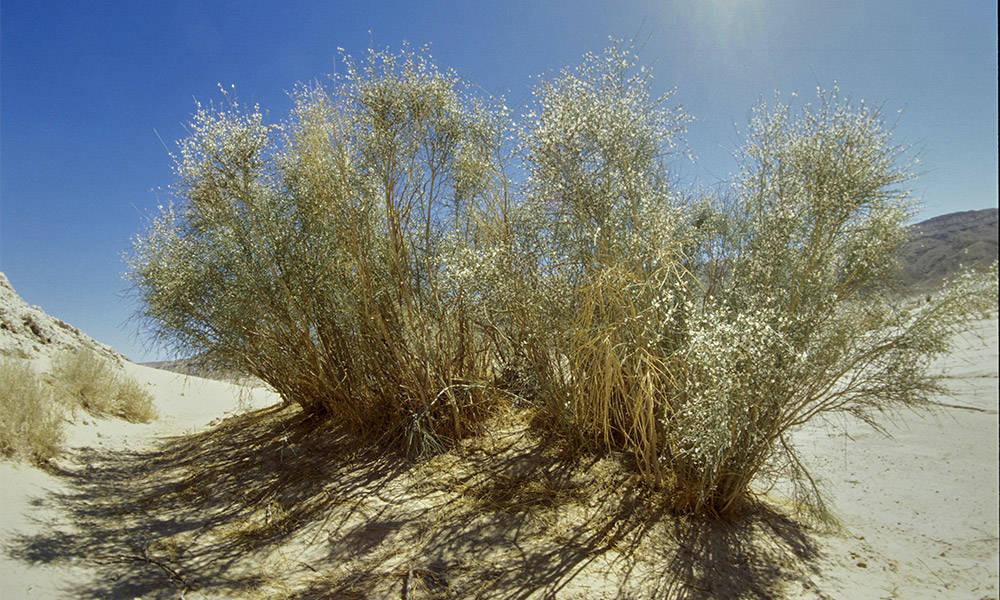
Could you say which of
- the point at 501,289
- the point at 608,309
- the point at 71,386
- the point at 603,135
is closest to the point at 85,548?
the point at 501,289

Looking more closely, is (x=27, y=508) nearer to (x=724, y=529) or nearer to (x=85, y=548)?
(x=85, y=548)

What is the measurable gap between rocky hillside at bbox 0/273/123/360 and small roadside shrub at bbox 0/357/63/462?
18.2 feet

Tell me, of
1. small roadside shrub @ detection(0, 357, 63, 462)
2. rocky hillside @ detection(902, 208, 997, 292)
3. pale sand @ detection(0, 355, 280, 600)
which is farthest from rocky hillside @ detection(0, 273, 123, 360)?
rocky hillside @ detection(902, 208, 997, 292)

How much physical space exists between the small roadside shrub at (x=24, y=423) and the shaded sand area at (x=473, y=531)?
33 centimetres

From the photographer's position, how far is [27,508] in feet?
16.2

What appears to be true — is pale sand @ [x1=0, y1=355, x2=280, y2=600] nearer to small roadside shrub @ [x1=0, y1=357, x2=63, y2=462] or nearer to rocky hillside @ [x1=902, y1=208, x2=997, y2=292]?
small roadside shrub @ [x1=0, y1=357, x2=63, y2=462]

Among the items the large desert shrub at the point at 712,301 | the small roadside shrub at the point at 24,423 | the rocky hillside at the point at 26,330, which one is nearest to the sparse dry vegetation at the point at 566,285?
the large desert shrub at the point at 712,301

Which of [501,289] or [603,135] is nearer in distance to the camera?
[603,135]

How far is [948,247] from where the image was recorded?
497 cm

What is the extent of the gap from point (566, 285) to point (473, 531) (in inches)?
96.0

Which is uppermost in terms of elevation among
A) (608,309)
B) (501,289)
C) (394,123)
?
(394,123)

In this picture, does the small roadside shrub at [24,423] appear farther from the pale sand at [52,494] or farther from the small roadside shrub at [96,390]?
the small roadside shrub at [96,390]

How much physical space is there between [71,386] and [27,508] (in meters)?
5.33

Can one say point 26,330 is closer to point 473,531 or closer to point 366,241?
point 366,241
